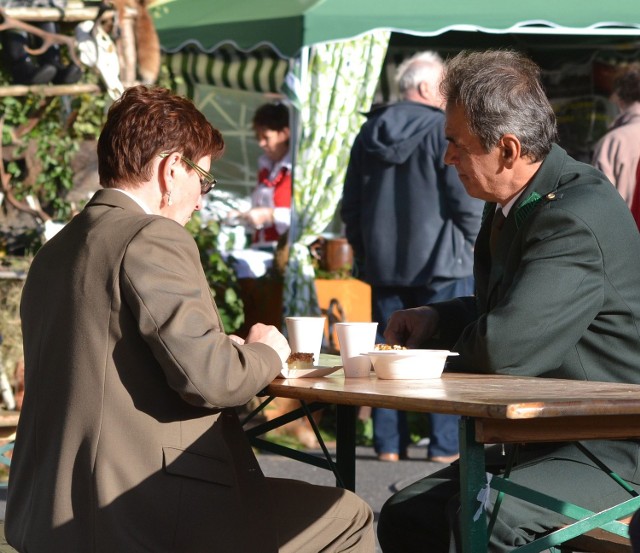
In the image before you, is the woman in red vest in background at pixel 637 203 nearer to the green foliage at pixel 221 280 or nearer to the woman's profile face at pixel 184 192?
the green foliage at pixel 221 280

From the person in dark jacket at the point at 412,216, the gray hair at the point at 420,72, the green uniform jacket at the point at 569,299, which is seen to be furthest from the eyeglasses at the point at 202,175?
the gray hair at the point at 420,72

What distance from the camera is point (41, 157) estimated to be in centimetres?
682

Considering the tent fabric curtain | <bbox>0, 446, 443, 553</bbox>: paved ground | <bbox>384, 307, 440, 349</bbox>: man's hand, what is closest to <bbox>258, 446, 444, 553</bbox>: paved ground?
<bbox>0, 446, 443, 553</bbox>: paved ground

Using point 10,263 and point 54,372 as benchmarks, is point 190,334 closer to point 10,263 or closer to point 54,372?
point 54,372

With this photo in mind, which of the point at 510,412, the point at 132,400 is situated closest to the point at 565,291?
the point at 510,412

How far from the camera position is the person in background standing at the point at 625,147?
6797 millimetres

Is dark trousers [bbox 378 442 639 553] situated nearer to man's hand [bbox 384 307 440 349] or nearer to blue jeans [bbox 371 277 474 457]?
man's hand [bbox 384 307 440 349]

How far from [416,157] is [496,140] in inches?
131

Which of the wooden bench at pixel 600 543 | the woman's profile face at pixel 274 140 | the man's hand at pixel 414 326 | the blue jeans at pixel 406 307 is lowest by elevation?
the blue jeans at pixel 406 307

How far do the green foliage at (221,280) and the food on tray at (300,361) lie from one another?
400cm

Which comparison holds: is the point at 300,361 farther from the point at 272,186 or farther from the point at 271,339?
the point at 272,186

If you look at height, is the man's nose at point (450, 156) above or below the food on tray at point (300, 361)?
above

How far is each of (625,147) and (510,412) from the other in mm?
4920

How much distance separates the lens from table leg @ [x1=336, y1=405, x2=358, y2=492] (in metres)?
3.55
